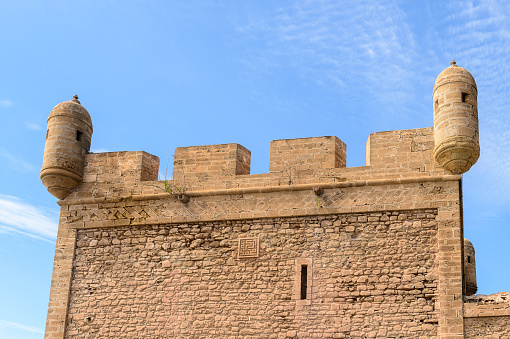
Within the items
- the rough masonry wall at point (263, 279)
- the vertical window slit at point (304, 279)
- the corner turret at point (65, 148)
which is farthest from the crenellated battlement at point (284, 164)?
the vertical window slit at point (304, 279)

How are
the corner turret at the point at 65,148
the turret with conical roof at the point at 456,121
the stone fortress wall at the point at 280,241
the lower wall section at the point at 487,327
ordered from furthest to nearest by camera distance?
the corner turret at the point at 65,148, the turret with conical roof at the point at 456,121, the stone fortress wall at the point at 280,241, the lower wall section at the point at 487,327

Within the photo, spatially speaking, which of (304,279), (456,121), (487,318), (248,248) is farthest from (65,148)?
(487,318)

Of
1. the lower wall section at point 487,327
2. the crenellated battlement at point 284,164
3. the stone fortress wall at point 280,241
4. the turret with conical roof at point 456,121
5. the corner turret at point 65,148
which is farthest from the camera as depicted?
the corner turret at point 65,148

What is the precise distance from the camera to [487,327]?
477 inches

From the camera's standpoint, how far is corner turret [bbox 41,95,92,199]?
14984mm

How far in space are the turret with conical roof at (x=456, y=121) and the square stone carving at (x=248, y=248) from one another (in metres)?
3.22

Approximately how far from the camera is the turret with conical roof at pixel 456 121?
42.5 ft

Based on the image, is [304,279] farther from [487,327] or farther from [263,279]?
[487,327]

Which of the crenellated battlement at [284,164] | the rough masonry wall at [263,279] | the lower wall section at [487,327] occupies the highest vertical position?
the crenellated battlement at [284,164]

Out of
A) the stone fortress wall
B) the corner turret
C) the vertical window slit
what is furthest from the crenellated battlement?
the vertical window slit

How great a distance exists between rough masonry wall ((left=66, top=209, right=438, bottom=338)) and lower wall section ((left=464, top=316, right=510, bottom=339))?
507 millimetres

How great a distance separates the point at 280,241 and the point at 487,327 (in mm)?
3479

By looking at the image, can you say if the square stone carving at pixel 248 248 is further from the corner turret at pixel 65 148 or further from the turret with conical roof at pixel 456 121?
the corner turret at pixel 65 148

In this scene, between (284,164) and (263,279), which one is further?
(284,164)
